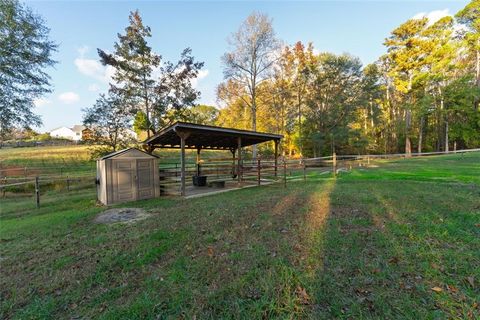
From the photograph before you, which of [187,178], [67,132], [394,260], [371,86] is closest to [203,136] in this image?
[187,178]

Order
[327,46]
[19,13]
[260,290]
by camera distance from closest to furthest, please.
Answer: [260,290]
[19,13]
[327,46]

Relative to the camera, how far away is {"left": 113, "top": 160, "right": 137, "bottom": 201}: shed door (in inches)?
304

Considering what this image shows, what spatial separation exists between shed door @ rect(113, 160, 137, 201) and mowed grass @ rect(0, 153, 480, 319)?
2.82 m

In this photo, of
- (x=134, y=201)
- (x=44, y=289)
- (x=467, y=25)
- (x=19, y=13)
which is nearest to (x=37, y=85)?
(x=19, y=13)

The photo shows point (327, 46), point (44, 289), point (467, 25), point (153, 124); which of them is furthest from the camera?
point (327, 46)

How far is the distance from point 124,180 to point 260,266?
22.2 feet

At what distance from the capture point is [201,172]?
40.7ft

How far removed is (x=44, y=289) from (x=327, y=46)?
94.8 feet

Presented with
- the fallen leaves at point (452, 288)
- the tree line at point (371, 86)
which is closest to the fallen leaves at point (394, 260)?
the fallen leaves at point (452, 288)

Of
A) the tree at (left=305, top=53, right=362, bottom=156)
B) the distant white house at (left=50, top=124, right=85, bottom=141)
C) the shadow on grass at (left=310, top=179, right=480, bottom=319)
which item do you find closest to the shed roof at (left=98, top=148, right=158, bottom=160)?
the shadow on grass at (left=310, top=179, right=480, bottom=319)

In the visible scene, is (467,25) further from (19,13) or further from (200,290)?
(19,13)

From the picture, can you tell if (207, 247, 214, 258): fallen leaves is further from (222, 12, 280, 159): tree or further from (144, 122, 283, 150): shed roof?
(222, 12, 280, 159): tree

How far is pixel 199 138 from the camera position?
1108 centimetres

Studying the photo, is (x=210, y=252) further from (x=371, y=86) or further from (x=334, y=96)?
(x=371, y=86)
